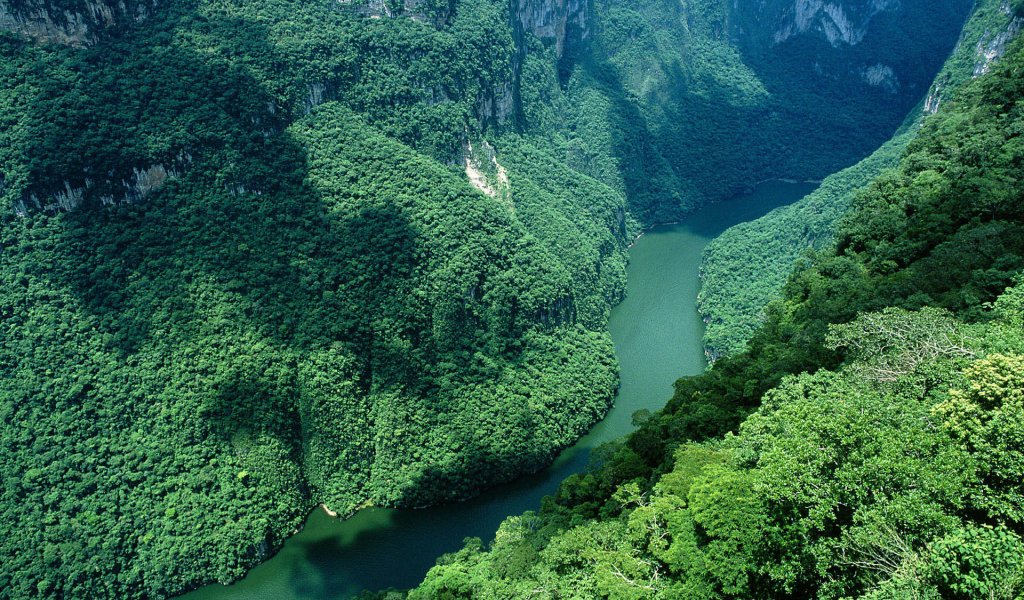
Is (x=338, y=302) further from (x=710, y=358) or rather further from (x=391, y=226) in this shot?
(x=710, y=358)

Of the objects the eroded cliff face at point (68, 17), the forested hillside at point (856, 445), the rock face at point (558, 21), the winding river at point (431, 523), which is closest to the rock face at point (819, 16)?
the rock face at point (558, 21)

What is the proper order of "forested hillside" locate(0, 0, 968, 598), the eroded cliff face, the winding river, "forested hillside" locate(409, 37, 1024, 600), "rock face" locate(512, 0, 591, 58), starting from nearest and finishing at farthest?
"forested hillside" locate(409, 37, 1024, 600) → the winding river → "forested hillside" locate(0, 0, 968, 598) → the eroded cliff face → "rock face" locate(512, 0, 591, 58)

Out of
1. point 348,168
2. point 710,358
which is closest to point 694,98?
point 710,358

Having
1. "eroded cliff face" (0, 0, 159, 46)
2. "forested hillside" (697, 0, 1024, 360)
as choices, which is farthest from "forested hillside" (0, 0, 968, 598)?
"forested hillside" (697, 0, 1024, 360)

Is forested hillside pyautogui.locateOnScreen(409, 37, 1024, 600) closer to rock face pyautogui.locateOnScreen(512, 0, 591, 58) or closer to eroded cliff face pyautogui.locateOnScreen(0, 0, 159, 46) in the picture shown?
eroded cliff face pyautogui.locateOnScreen(0, 0, 159, 46)

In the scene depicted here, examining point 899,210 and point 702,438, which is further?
point 899,210

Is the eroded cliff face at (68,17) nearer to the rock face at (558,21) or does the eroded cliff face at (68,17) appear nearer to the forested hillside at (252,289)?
the forested hillside at (252,289)
